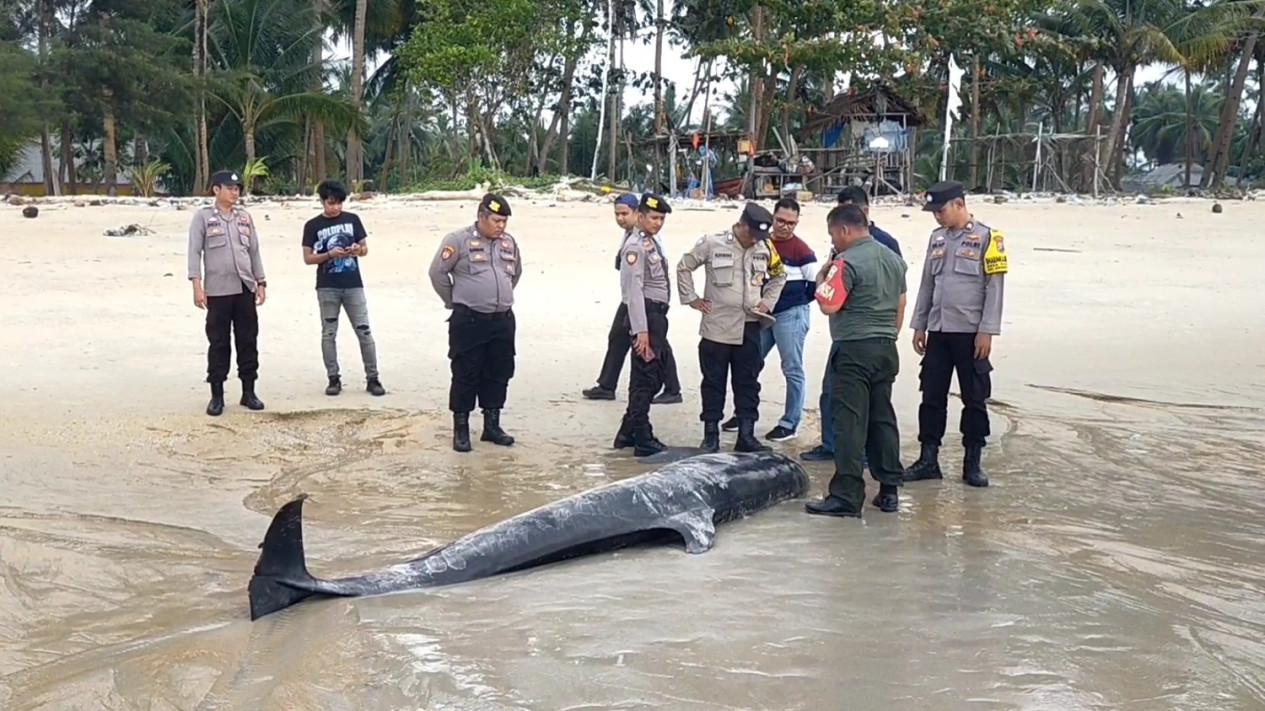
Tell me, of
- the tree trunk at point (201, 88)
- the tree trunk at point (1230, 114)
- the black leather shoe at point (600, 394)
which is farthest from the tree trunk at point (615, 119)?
the black leather shoe at point (600, 394)

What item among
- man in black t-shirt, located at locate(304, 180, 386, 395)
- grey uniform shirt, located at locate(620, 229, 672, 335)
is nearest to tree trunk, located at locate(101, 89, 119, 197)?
man in black t-shirt, located at locate(304, 180, 386, 395)

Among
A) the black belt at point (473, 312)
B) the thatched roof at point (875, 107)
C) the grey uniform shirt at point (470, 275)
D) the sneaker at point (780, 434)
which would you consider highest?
the thatched roof at point (875, 107)

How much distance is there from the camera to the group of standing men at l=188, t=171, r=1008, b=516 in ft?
22.4

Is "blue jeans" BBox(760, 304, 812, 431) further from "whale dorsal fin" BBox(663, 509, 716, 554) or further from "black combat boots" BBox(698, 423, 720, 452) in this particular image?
"whale dorsal fin" BBox(663, 509, 716, 554)

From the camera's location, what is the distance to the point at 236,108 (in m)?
31.2

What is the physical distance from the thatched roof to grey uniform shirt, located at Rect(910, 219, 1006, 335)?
26779mm

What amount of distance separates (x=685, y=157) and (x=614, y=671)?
3143 cm

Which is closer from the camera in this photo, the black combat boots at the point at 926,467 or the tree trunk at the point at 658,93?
the black combat boots at the point at 926,467

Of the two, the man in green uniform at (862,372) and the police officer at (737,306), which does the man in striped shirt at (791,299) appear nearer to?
the police officer at (737,306)

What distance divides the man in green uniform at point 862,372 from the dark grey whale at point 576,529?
0.43m

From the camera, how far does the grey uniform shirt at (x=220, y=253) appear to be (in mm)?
8828

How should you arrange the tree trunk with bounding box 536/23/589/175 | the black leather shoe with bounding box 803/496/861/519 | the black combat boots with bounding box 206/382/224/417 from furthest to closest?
1. the tree trunk with bounding box 536/23/589/175
2. the black combat boots with bounding box 206/382/224/417
3. the black leather shoe with bounding box 803/496/861/519

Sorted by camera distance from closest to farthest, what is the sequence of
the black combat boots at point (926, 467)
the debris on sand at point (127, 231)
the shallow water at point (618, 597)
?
the shallow water at point (618, 597)
the black combat boots at point (926, 467)
the debris on sand at point (127, 231)

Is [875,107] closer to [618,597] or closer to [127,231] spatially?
[127,231]
